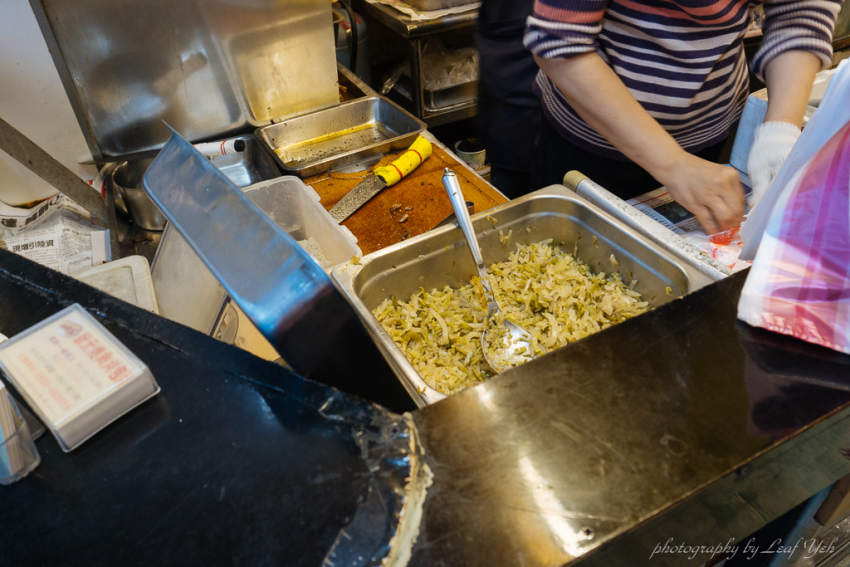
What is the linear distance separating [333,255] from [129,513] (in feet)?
4.25

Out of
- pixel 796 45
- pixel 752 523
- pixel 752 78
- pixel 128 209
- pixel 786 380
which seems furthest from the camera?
pixel 752 78

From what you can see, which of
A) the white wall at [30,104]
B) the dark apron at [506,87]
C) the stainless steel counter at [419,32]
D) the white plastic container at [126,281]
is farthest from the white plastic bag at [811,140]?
the stainless steel counter at [419,32]

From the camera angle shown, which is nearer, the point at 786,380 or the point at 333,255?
the point at 786,380

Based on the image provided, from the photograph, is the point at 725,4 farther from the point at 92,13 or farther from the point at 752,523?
the point at 92,13

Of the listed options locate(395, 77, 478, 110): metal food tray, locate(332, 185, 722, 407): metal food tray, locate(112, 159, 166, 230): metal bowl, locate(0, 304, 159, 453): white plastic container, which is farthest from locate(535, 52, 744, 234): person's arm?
locate(395, 77, 478, 110): metal food tray

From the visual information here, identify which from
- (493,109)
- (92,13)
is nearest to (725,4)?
(493,109)

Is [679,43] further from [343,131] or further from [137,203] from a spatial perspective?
[137,203]

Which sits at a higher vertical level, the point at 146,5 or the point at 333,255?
the point at 146,5

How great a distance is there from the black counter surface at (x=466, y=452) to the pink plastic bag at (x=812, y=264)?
0.10ft

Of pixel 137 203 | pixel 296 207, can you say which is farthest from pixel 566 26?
pixel 137 203

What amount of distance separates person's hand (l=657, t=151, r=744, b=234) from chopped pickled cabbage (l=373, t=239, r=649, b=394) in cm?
29

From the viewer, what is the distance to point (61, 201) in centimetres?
221

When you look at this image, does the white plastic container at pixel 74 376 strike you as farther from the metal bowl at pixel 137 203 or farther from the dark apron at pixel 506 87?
the dark apron at pixel 506 87

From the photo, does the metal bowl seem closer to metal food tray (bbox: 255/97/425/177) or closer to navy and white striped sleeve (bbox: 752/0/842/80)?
metal food tray (bbox: 255/97/425/177)
